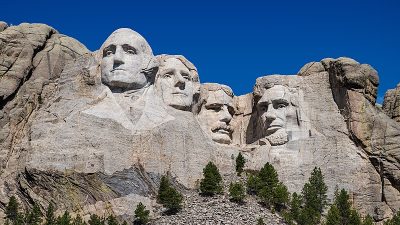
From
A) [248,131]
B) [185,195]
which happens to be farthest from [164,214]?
[248,131]

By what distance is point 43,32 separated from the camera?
45719 mm

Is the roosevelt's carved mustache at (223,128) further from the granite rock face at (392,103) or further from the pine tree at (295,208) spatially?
the granite rock face at (392,103)

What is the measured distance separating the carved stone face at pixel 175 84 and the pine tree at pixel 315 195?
5511 millimetres

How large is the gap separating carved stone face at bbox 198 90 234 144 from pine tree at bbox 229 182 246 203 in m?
→ 4.65

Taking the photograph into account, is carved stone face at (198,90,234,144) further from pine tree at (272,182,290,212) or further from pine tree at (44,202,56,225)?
pine tree at (44,202,56,225)

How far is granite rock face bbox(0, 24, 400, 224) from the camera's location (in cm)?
4041

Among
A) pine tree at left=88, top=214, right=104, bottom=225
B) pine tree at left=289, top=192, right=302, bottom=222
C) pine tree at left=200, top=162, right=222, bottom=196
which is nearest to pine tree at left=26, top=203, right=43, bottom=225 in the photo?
pine tree at left=88, top=214, right=104, bottom=225

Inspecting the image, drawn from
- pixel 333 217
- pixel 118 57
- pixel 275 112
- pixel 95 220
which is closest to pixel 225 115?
pixel 275 112

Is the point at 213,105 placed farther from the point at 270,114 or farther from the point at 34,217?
the point at 34,217

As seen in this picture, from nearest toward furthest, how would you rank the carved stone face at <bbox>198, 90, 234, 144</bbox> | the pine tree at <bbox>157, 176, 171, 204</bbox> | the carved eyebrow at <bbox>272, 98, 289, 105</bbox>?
the pine tree at <bbox>157, 176, 171, 204</bbox>
the carved eyebrow at <bbox>272, 98, 289, 105</bbox>
the carved stone face at <bbox>198, 90, 234, 144</bbox>

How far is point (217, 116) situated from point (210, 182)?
5.45 meters

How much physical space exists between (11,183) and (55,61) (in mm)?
6011

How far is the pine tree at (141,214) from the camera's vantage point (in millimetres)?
39000

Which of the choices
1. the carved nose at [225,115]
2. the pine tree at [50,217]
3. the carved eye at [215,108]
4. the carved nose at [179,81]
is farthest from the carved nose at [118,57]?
the pine tree at [50,217]
